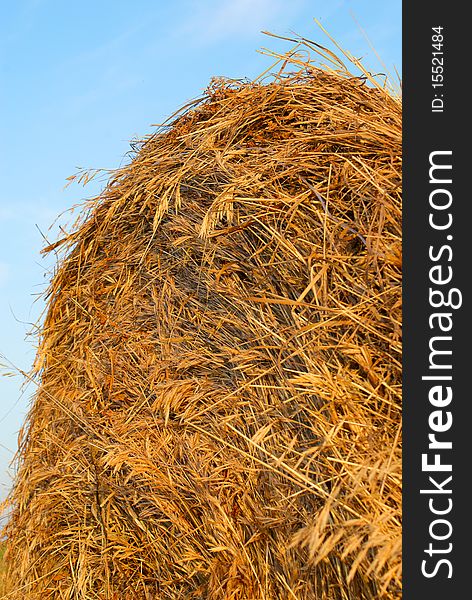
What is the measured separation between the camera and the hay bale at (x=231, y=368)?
6.75ft

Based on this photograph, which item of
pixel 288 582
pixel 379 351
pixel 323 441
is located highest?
pixel 379 351

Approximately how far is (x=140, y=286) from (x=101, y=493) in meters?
0.74

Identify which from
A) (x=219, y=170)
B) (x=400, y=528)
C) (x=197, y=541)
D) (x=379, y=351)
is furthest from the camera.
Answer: (x=219, y=170)

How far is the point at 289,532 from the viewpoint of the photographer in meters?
2.16

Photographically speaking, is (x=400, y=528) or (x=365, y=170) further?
(x=365, y=170)

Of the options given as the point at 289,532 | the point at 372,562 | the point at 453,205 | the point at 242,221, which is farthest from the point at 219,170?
the point at 372,562

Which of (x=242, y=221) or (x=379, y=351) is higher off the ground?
(x=242, y=221)

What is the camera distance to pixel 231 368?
8.20 feet

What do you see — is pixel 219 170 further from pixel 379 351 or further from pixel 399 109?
pixel 379 351

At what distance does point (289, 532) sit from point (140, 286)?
113 cm

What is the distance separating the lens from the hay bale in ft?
Answer: 6.75

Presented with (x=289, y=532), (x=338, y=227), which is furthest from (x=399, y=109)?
(x=289, y=532)

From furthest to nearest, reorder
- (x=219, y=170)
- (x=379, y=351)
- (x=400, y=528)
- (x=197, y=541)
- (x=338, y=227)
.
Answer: (x=219, y=170) < (x=197, y=541) < (x=338, y=227) < (x=379, y=351) < (x=400, y=528)

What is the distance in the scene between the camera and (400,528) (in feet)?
6.06
